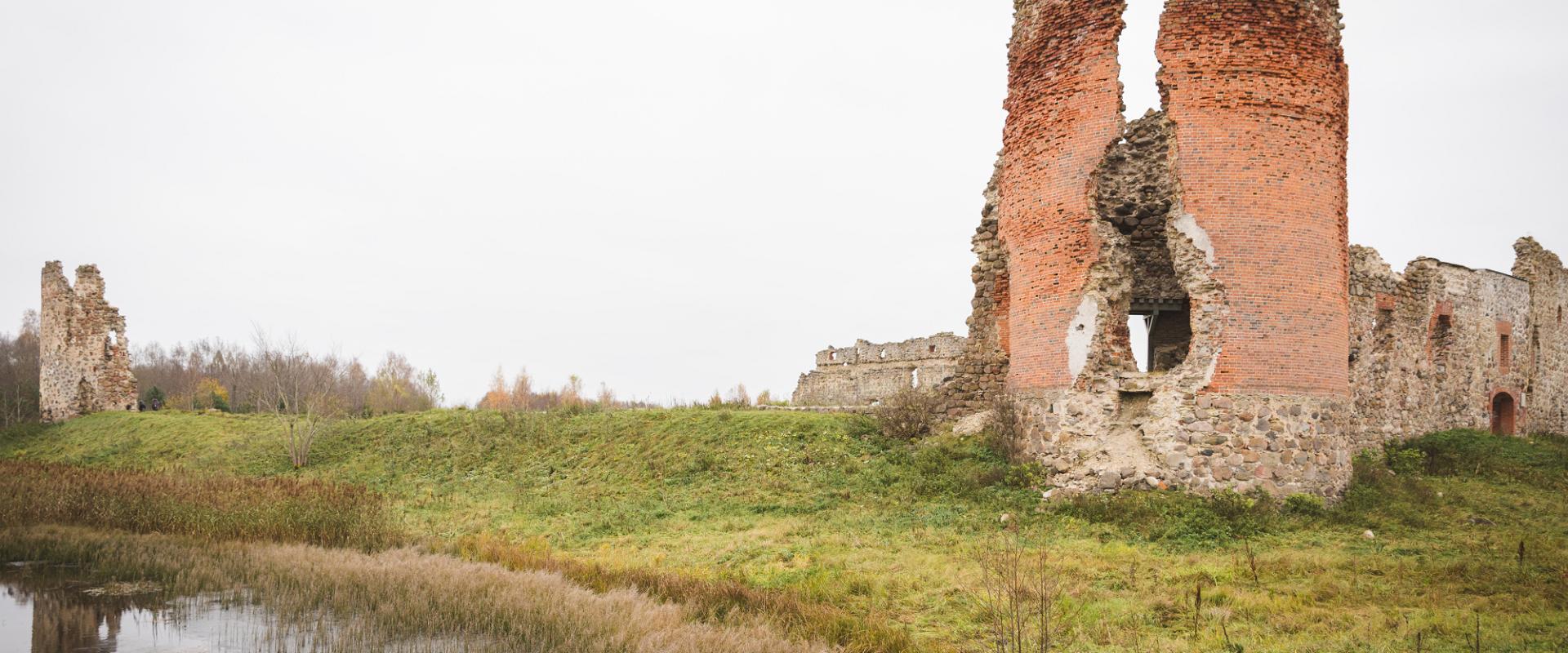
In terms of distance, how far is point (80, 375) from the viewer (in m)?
31.6

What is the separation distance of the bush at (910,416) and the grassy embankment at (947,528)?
356mm

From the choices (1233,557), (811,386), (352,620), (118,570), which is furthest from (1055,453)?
(811,386)

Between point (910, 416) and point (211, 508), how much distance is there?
11362mm

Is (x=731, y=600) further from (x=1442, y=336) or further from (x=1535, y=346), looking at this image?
(x=1535, y=346)

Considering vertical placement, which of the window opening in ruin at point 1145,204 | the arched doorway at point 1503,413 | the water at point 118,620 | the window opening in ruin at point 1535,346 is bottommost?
the water at point 118,620

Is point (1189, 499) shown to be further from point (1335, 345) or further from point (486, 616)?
point (486, 616)

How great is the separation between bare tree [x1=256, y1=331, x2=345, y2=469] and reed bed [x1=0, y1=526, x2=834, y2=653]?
36.5 feet

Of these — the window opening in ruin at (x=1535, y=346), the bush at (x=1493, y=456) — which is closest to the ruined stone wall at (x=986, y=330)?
the bush at (x=1493, y=456)

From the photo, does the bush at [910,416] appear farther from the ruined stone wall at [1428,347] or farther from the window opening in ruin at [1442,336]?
the window opening in ruin at [1442,336]

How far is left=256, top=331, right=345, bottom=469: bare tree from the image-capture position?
2134 centimetres

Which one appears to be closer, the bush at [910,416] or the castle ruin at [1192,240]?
the castle ruin at [1192,240]

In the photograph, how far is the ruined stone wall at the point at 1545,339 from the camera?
80.7 feet

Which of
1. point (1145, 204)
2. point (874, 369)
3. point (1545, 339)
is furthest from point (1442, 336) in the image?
point (874, 369)

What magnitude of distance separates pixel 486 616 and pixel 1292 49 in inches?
516
